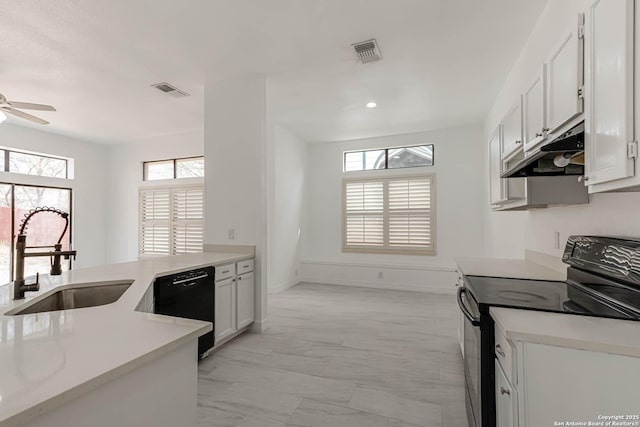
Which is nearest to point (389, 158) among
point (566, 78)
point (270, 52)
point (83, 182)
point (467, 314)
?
point (270, 52)

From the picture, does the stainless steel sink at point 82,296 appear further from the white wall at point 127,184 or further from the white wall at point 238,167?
the white wall at point 127,184

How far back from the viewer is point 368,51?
2.92 meters

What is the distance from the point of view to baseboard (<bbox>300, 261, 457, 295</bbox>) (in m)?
5.38

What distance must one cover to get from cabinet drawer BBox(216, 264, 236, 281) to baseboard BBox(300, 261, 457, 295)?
327 cm

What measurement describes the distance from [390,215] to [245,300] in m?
3.54

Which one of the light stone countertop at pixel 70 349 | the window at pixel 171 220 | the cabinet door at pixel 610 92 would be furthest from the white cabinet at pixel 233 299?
the cabinet door at pixel 610 92

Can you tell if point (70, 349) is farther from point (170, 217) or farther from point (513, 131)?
point (170, 217)

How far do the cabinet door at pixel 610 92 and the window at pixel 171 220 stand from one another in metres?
5.65

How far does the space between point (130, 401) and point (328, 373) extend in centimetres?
198

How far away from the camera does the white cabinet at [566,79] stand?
143 cm

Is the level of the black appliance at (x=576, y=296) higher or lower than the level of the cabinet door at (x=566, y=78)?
lower

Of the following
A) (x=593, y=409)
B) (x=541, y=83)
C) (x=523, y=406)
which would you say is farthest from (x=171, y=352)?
(x=541, y=83)

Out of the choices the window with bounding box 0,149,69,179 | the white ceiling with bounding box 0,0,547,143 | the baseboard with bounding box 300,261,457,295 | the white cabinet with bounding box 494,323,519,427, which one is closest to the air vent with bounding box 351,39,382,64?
the white ceiling with bounding box 0,0,547,143

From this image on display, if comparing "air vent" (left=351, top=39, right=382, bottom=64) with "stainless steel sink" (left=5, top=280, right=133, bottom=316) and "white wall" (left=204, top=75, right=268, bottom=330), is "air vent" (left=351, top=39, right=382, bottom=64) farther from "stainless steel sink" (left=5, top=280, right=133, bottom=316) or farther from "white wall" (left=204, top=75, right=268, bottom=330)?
"stainless steel sink" (left=5, top=280, right=133, bottom=316)
